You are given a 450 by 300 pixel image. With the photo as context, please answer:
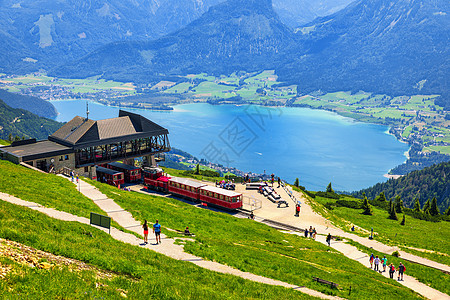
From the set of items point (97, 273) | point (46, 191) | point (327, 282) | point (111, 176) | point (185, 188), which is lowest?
point (327, 282)

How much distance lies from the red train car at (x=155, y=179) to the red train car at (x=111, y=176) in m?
3.29

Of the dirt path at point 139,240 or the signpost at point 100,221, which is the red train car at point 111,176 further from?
the signpost at point 100,221

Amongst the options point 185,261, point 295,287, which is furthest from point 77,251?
point 295,287

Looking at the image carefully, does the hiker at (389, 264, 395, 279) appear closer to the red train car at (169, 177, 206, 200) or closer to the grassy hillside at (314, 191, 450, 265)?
the grassy hillside at (314, 191, 450, 265)

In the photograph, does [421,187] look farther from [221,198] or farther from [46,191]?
[46,191]

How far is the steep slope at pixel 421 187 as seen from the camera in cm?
15412

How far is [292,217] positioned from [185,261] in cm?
2912

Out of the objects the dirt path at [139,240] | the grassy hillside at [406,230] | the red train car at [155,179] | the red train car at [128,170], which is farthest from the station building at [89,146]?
the grassy hillside at [406,230]

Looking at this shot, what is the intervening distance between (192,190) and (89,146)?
48.6ft

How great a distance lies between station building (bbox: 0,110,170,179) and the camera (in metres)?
50.3

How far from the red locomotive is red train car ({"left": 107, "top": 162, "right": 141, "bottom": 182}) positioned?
5.55 ft

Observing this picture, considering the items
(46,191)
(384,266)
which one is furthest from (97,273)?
(384,266)

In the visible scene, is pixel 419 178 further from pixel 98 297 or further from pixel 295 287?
pixel 98 297

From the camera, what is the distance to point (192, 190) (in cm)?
5403
